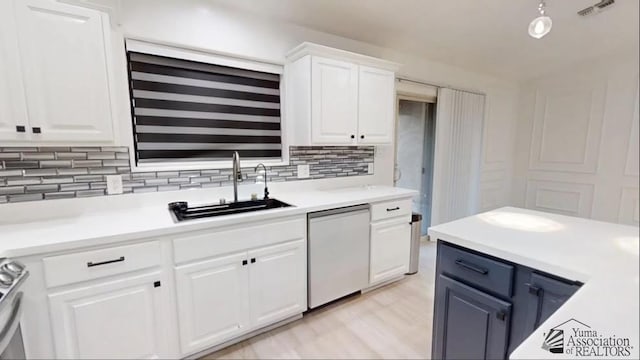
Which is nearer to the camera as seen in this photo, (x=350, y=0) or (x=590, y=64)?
(x=350, y=0)

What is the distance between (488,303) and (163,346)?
165cm

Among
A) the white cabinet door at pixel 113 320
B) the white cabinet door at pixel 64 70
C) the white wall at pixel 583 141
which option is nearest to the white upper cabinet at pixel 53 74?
the white cabinet door at pixel 64 70

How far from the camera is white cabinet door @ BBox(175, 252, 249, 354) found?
5.15ft

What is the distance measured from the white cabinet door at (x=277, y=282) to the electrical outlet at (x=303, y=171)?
2.61 feet

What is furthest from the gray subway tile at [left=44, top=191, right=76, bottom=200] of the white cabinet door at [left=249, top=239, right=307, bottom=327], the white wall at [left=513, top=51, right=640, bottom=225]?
the white wall at [left=513, top=51, right=640, bottom=225]

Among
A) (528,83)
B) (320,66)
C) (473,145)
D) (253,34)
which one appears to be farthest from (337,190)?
(528,83)

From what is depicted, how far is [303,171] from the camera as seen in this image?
2.62 m

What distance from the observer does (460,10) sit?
2.46 metres

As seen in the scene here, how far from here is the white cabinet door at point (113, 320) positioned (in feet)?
4.25

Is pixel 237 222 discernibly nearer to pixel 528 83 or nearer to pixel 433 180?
pixel 433 180

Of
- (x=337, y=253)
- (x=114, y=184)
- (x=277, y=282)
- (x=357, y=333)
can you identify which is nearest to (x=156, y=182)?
(x=114, y=184)

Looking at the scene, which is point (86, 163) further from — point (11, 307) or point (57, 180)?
point (11, 307)

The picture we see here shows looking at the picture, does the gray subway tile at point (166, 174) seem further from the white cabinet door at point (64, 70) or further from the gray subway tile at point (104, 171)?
the white cabinet door at point (64, 70)

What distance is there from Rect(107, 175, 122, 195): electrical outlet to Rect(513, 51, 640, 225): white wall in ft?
17.3
